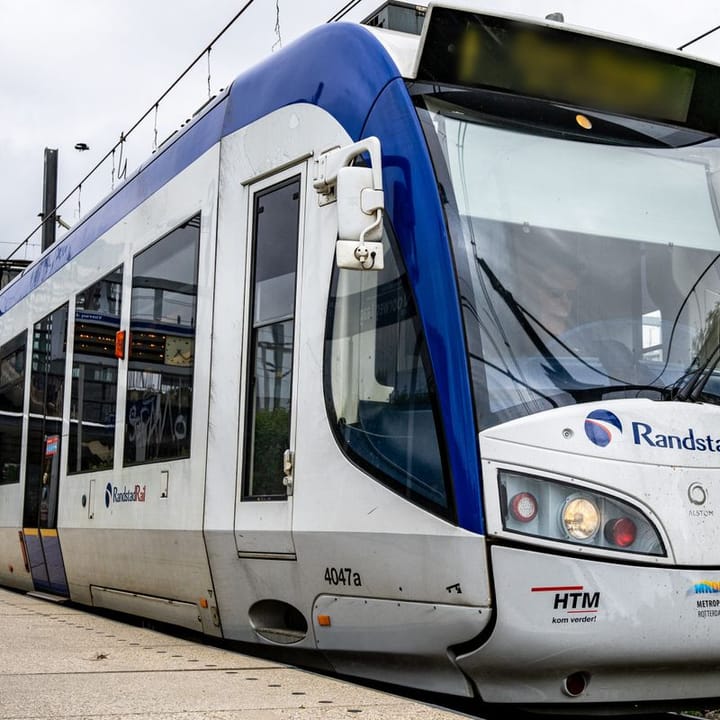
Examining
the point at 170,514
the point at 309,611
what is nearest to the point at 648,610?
the point at 309,611

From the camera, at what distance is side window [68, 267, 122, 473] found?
793 cm

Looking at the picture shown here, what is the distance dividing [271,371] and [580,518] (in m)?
1.91

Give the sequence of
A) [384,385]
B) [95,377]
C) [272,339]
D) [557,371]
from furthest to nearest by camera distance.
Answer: [95,377]
[272,339]
[384,385]
[557,371]

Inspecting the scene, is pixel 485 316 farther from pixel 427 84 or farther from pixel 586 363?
pixel 427 84

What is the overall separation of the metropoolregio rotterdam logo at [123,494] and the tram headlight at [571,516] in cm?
328

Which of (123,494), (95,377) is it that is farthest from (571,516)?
(95,377)

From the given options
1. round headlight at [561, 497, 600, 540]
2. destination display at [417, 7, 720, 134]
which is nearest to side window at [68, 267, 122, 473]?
destination display at [417, 7, 720, 134]

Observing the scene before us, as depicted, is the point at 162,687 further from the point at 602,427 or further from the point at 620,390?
the point at 620,390

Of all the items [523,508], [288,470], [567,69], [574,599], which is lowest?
[574,599]

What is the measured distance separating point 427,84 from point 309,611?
2.45 m

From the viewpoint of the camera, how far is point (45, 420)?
991cm

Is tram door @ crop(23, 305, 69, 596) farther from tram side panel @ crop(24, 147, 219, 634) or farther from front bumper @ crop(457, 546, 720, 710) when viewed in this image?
front bumper @ crop(457, 546, 720, 710)

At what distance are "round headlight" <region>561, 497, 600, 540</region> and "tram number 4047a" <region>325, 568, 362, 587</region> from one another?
105cm

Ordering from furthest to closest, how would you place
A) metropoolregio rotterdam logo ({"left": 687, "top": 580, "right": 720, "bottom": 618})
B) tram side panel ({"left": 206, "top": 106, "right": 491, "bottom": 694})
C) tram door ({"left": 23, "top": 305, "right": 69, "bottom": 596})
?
tram door ({"left": 23, "top": 305, "right": 69, "bottom": 596}) < tram side panel ({"left": 206, "top": 106, "right": 491, "bottom": 694}) < metropoolregio rotterdam logo ({"left": 687, "top": 580, "right": 720, "bottom": 618})
